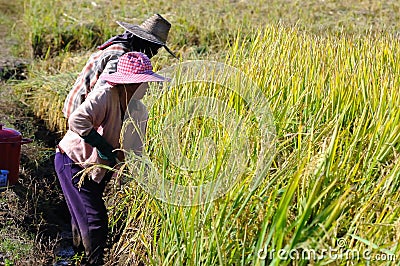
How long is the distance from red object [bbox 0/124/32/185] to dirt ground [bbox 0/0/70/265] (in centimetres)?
13

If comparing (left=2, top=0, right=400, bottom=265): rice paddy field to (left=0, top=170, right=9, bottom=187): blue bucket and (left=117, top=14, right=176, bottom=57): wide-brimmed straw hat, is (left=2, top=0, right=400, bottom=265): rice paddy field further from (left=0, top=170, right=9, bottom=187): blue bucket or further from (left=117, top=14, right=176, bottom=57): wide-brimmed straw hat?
(left=0, top=170, right=9, bottom=187): blue bucket

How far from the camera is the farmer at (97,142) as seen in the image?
292 cm

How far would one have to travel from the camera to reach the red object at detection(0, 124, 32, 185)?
359 centimetres

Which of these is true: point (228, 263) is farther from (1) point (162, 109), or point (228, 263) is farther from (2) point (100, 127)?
(1) point (162, 109)

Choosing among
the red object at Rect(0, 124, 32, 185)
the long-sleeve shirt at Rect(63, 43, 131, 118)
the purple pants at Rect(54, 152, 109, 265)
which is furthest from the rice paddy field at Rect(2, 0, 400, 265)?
the red object at Rect(0, 124, 32, 185)

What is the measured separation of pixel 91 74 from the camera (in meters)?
3.36

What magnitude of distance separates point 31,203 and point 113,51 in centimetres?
106

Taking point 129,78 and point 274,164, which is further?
point 129,78

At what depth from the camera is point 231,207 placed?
226 centimetres

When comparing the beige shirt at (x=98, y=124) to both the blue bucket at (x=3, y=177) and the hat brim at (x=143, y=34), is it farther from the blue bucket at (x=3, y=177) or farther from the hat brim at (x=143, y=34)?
the blue bucket at (x=3, y=177)

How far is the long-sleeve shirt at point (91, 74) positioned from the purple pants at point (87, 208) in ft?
0.93

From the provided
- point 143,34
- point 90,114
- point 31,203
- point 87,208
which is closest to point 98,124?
point 90,114

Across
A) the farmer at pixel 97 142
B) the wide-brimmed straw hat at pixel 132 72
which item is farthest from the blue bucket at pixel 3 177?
the wide-brimmed straw hat at pixel 132 72

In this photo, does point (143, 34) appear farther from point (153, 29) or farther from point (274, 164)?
point (274, 164)
